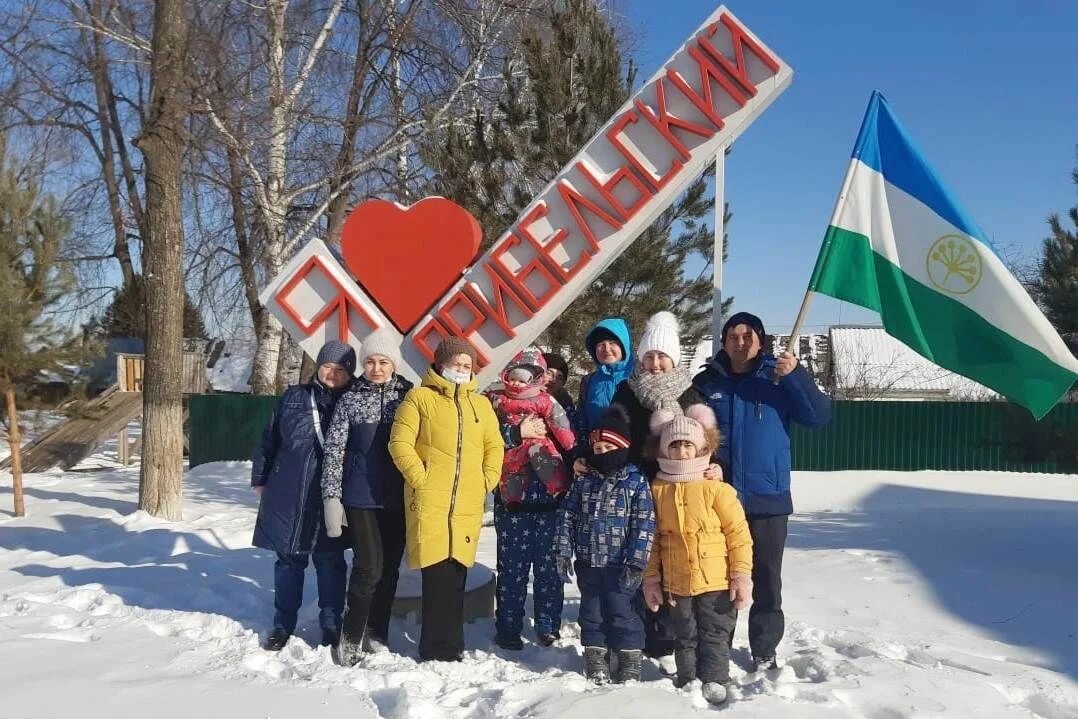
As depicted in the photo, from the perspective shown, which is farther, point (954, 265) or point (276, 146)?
point (276, 146)

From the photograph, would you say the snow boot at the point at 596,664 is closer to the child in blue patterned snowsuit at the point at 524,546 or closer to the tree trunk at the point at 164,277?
the child in blue patterned snowsuit at the point at 524,546

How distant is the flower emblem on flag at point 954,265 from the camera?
387cm

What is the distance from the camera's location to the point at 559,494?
3822mm

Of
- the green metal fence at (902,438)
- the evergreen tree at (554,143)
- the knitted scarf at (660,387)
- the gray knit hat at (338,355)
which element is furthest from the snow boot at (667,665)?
the green metal fence at (902,438)

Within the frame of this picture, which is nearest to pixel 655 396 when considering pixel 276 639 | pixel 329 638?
pixel 329 638

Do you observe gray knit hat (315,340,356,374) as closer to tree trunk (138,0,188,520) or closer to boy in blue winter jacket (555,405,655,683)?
boy in blue winter jacket (555,405,655,683)

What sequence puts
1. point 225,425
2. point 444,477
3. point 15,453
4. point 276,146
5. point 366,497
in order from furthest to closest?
point 225,425
point 276,146
point 15,453
point 366,497
point 444,477

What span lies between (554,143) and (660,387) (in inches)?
216

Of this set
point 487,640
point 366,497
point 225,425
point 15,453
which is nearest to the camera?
point 366,497

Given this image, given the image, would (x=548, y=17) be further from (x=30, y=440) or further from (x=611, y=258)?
(x=30, y=440)

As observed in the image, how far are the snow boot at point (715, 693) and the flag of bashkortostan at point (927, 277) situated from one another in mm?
1912

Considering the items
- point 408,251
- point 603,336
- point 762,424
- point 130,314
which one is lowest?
point 762,424

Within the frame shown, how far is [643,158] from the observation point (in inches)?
183

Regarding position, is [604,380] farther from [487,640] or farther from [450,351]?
[487,640]
